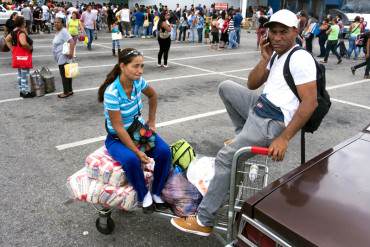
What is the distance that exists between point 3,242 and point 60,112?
12.8 feet

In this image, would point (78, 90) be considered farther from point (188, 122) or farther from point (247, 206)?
point (247, 206)

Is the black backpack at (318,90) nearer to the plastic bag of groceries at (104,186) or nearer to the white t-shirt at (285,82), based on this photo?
the white t-shirt at (285,82)

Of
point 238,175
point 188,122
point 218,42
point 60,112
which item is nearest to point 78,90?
point 60,112

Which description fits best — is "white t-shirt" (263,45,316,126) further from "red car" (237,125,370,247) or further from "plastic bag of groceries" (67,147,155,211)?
"plastic bag of groceries" (67,147,155,211)

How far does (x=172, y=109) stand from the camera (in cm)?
701

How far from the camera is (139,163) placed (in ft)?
9.87

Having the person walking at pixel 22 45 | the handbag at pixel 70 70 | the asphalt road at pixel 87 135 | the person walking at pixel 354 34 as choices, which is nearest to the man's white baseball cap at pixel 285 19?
the asphalt road at pixel 87 135

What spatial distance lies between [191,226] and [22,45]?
19.0 feet

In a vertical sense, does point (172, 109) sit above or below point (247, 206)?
below

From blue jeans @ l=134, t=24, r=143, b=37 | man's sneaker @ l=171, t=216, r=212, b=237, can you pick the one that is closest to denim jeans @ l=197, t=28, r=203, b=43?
blue jeans @ l=134, t=24, r=143, b=37

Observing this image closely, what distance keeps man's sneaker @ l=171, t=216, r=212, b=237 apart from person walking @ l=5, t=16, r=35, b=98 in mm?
5659

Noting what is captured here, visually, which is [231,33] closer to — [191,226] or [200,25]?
[200,25]

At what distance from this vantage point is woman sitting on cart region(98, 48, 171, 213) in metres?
3.03

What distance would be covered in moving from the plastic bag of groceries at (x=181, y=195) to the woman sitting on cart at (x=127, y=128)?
0.23 ft
